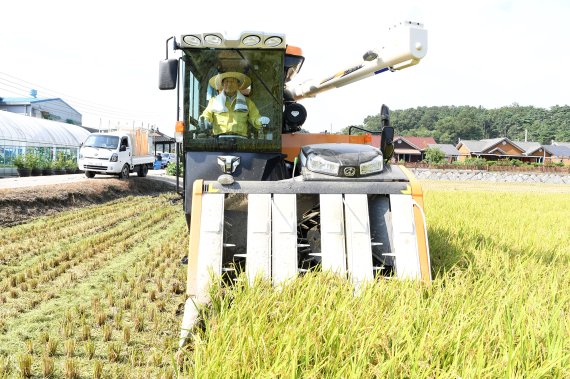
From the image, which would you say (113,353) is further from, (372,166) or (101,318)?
(372,166)

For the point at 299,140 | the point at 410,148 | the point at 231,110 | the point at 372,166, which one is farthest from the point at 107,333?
the point at 410,148

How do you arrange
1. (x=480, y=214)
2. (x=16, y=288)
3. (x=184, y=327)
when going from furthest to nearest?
(x=480, y=214) < (x=16, y=288) < (x=184, y=327)

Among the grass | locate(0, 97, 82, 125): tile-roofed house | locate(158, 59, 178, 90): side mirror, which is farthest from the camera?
locate(0, 97, 82, 125): tile-roofed house

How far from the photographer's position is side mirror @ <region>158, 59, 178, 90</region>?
4.27 meters

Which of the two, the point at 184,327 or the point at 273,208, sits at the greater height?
the point at 273,208

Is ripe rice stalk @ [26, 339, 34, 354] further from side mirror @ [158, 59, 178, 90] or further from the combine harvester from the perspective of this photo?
side mirror @ [158, 59, 178, 90]

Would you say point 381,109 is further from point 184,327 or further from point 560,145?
point 560,145

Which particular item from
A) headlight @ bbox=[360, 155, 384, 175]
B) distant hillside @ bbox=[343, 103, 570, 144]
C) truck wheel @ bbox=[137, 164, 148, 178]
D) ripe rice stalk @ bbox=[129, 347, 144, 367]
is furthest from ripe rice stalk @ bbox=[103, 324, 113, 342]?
distant hillside @ bbox=[343, 103, 570, 144]

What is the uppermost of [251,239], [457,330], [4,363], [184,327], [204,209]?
[204,209]

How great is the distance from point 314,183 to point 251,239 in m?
0.68

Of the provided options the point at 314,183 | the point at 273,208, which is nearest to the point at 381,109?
the point at 314,183

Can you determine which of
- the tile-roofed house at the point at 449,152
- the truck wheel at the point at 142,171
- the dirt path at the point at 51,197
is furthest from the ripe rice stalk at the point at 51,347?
the tile-roofed house at the point at 449,152

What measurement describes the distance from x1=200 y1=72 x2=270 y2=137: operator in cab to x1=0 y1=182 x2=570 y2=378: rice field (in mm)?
1777

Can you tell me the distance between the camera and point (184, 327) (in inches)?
115
